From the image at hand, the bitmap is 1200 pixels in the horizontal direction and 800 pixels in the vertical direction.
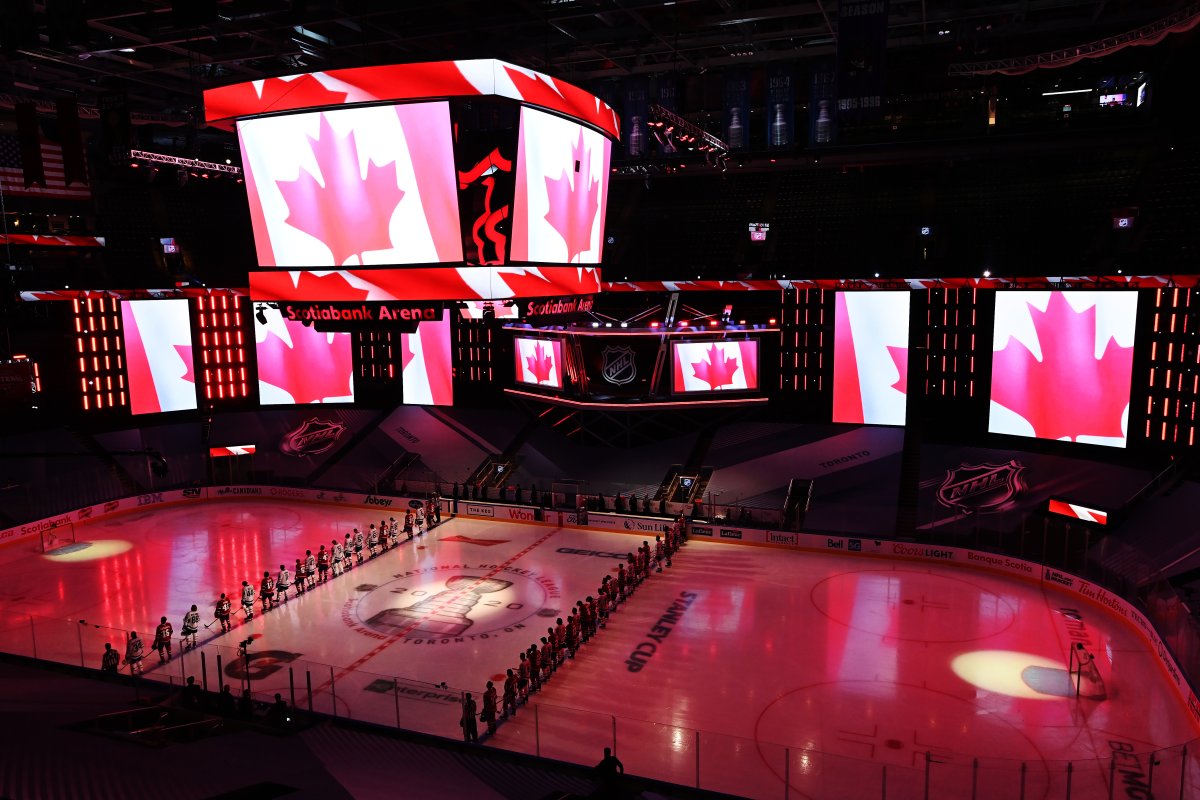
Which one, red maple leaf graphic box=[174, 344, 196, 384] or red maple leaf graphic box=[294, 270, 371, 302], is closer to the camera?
red maple leaf graphic box=[294, 270, 371, 302]

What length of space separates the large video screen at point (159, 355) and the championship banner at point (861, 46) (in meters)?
30.0

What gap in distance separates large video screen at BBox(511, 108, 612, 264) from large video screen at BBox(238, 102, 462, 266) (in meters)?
0.94

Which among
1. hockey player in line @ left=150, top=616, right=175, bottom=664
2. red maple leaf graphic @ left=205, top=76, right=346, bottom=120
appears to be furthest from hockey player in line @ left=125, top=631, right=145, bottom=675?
red maple leaf graphic @ left=205, top=76, right=346, bottom=120

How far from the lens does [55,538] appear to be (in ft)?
93.1

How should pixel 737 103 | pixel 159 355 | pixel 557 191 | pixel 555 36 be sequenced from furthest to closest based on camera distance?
pixel 159 355 < pixel 737 103 < pixel 555 36 < pixel 557 191

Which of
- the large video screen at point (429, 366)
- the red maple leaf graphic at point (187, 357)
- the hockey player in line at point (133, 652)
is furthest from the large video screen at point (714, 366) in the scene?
the red maple leaf graphic at point (187, 357)

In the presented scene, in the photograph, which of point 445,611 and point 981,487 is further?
point 981,487

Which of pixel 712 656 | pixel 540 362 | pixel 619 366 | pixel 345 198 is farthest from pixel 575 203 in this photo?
pixel 540 362

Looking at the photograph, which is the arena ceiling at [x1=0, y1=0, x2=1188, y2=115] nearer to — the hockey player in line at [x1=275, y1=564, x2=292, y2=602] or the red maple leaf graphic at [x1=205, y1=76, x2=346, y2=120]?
the red maple leaf graphic at [x1=205, y1=76, x2=346, y2=120]

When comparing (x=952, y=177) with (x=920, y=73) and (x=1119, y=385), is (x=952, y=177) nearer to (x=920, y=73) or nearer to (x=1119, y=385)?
(x=920, y=73)

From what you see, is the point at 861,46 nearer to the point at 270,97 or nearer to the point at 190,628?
the point at 270,97

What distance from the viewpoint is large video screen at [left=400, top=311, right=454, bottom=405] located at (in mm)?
37812

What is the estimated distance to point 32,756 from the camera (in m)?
8.50

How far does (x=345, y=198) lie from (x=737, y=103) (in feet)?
67.1
